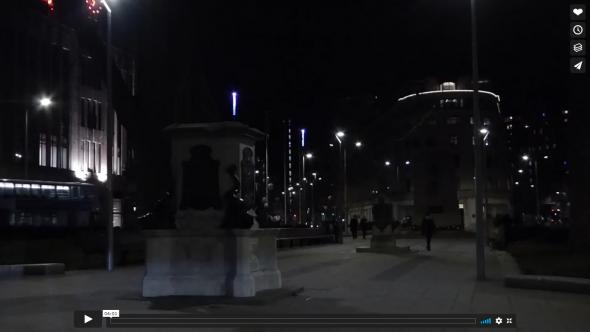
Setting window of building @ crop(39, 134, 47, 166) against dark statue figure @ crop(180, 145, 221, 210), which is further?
window of building @ crop(39, 134, 47, 166)

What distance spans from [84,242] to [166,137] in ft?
52.9

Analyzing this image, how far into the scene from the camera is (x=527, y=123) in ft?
568

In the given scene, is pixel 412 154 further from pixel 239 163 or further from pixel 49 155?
pixel 239 163

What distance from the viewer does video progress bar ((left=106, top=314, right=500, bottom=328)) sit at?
11.2 meters

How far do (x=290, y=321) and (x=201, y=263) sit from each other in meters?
3.31

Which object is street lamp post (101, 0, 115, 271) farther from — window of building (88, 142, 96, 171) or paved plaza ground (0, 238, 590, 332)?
window of building (88, 142, 96, 171)

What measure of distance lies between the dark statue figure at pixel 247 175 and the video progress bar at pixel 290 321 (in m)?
3.81

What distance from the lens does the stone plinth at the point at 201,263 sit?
14195mm

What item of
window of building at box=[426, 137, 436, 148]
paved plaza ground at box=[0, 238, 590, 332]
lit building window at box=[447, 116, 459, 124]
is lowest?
paved plaza ground at box=[0, 238, 590, 332]

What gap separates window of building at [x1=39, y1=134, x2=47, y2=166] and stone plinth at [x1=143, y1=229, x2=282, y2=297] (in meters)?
54.2

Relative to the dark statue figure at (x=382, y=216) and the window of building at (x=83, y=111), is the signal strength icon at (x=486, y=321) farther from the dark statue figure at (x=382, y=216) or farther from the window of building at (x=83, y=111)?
the window of building at (x=83, y=111)

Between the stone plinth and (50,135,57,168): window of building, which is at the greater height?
(50,135,57,168): window of building

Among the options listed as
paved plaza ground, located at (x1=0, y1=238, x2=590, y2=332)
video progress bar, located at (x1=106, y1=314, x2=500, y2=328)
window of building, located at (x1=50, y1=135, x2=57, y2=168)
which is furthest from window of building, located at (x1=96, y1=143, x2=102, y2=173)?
video progress bar, located at (x1=106, y1=314, x2=500, y2=328)

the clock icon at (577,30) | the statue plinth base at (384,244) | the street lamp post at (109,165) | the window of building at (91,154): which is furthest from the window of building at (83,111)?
the clock icon at (577,30)
